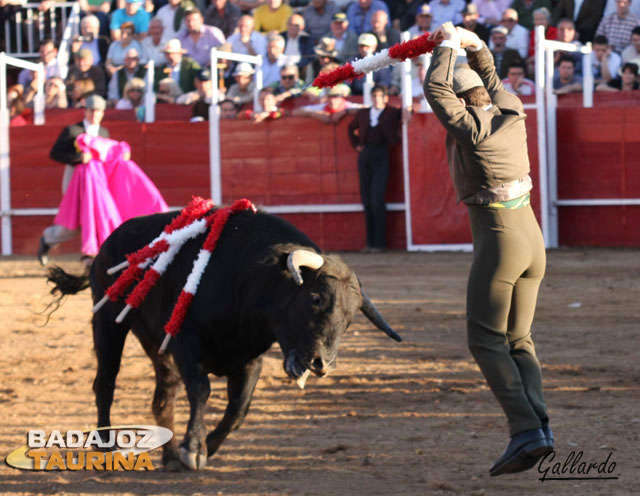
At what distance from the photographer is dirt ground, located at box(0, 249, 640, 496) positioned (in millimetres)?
4141

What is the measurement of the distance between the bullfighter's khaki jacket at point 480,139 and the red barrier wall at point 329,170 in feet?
25.5

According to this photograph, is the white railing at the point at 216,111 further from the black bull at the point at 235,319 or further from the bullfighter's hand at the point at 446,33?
the bullfighter's hand at the point at 446,33

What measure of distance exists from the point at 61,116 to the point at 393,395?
27.0 ft

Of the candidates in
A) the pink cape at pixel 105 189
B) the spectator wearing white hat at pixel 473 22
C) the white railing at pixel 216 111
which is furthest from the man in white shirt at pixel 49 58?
the spectator wearing white hat at pixel 473 22

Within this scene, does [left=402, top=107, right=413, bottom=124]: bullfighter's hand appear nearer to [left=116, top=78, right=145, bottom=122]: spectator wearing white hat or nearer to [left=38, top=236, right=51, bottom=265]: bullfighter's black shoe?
[left=116, top=78, right=145, bottom=122]: spectator wearing white hat

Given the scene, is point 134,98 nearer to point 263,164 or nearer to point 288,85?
point 263,164

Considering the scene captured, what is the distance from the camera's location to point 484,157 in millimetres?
3787

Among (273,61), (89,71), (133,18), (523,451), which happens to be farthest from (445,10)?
(523,451)

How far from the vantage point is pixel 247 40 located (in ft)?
42.2

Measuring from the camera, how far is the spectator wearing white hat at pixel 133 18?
1372 cm

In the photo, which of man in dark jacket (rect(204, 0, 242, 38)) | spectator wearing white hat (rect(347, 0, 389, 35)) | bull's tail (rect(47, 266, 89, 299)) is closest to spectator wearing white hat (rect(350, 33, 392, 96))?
spectator wearing white hat (rect(347, 0, 389, 35))

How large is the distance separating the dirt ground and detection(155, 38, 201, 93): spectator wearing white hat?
4445 mm

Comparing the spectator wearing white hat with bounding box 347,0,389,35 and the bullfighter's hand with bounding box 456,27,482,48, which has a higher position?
the spectator wearing white hat with bounding box 347,0,389,35

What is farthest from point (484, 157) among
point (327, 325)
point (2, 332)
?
point (2, 332)
